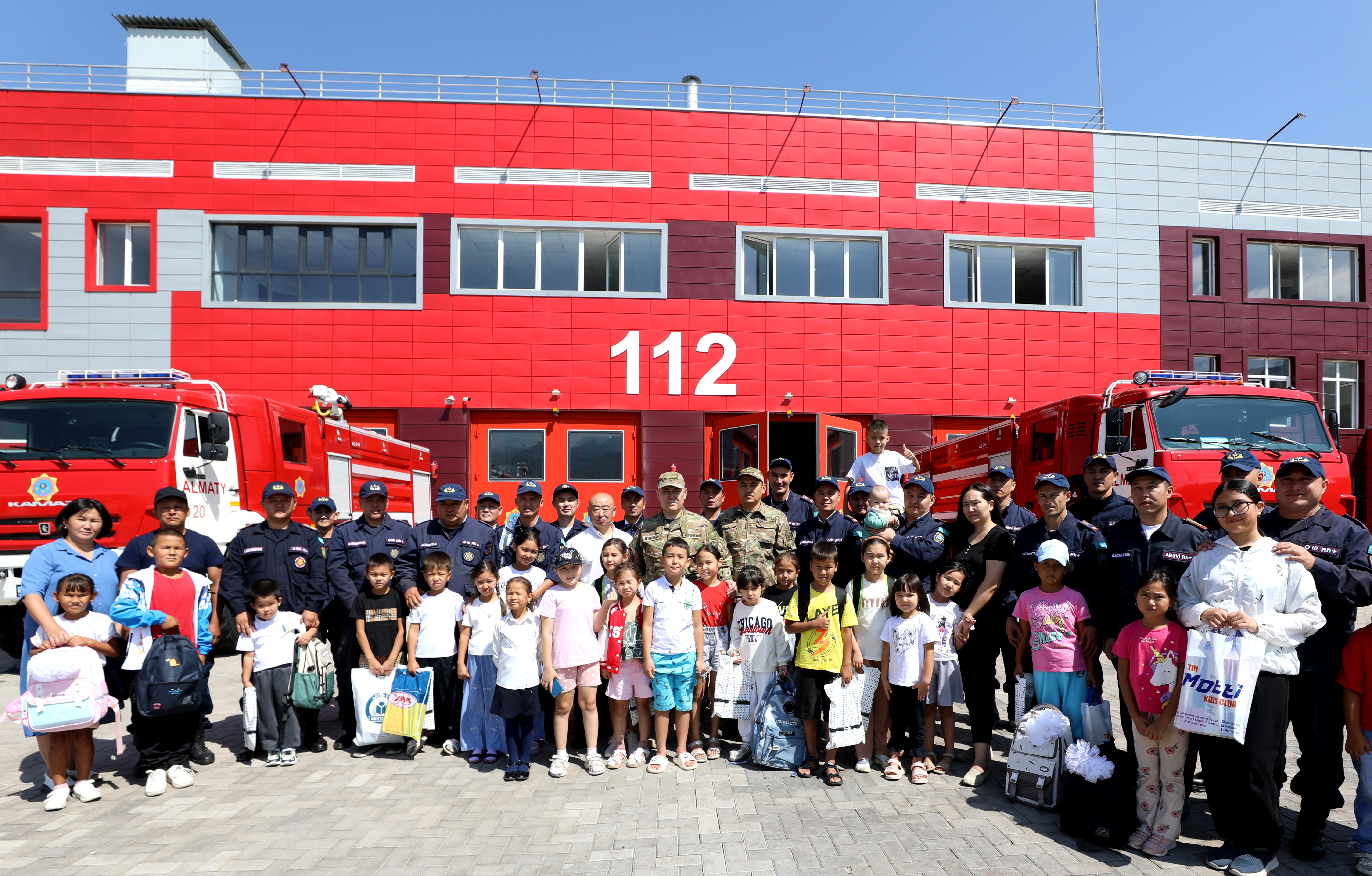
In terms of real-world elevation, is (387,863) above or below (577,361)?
below

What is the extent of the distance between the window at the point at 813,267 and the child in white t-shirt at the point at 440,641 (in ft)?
40.1

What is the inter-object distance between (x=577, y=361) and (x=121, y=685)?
1182 cm

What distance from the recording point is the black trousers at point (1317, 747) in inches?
168

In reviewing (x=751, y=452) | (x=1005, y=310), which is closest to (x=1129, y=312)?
(x=1005, y=310)

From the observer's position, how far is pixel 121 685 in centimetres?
565

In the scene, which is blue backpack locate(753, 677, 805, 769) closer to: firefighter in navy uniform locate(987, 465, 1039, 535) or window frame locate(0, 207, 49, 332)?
firefighter in navy uniform locate(987, 465, 1039, 535)

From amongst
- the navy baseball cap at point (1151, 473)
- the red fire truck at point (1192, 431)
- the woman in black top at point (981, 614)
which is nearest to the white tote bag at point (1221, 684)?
the navy baseball cap at point (1151, 473)

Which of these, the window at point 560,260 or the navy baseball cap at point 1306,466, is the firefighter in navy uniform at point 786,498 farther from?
the window at point 560,260

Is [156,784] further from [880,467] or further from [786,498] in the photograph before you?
[880,467]

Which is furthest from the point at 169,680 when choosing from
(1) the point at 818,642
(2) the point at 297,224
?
(2) the point at 297,224

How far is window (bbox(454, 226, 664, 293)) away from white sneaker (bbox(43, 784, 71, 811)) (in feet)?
42.2

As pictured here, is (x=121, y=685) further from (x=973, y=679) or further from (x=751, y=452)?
(x=751, y=452)

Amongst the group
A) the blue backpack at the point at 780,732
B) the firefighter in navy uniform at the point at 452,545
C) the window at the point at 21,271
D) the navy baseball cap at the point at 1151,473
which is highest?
the window at the point at 21,271

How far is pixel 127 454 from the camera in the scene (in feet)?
28.5
